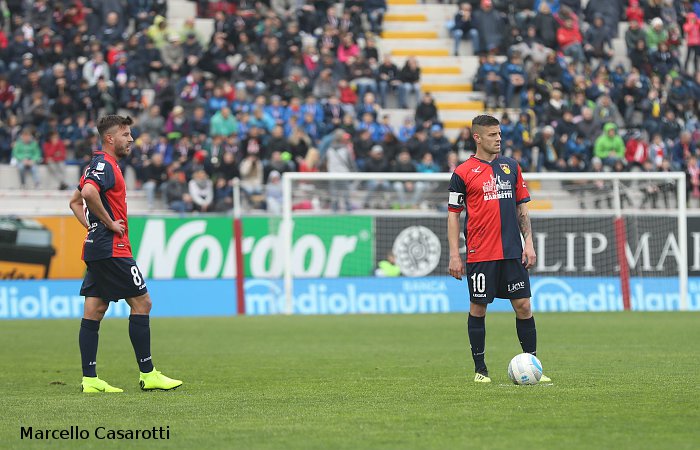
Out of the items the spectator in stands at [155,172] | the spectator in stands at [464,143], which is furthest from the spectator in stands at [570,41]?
the spectator in stands at [155,172]

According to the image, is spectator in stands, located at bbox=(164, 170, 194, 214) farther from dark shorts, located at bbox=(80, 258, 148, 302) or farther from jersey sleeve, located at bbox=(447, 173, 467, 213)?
jersey sleeve, located at bbox=(447, 173, 467, 213)

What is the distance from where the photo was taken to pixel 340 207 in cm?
2494

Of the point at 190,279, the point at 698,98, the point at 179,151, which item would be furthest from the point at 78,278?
the point at 698,98

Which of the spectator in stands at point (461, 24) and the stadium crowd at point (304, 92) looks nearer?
the stadium crowd at point (304, 92)

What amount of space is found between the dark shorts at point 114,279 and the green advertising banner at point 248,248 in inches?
560

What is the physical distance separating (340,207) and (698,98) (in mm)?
12724

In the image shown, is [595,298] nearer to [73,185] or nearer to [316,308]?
[316,308]

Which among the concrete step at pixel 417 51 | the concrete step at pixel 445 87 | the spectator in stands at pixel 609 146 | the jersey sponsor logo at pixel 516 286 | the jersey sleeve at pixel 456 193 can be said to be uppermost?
the concrete step at pixel 417 51

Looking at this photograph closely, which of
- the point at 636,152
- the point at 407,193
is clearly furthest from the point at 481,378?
the point at 636,152

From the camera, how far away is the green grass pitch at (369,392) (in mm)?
6984

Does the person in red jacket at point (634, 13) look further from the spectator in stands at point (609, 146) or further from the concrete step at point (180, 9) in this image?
the concrete step at point (180, 9)

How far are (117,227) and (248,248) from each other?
14649mm

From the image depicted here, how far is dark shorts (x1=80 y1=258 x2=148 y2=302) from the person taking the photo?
9766 mm

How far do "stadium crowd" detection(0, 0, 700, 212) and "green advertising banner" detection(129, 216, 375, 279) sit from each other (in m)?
1.12
